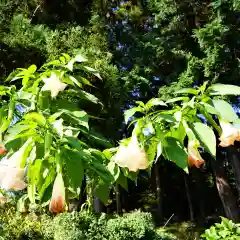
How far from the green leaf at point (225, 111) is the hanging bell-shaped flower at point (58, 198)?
234mm

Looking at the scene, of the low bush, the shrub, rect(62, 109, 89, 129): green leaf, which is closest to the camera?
rect(62, 109, 89, 129): green leaf

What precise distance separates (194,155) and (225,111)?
0.25 ft

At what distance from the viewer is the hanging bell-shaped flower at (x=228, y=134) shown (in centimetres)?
57

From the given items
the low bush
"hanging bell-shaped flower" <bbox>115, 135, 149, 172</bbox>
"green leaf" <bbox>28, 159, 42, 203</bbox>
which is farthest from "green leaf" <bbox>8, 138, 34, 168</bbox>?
the low bush

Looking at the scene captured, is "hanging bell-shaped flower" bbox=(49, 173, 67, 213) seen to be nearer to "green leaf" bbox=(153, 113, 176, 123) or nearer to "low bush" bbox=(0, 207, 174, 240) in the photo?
"green leaf" bbox=(153, 113, 176, 123)

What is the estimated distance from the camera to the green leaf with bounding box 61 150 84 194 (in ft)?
1.75

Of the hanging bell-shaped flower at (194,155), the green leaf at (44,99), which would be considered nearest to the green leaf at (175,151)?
the hanging bell-shaped flower at (194,155)

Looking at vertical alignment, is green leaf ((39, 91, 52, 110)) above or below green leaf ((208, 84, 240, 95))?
above

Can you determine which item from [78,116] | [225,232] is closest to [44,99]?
[78,116]

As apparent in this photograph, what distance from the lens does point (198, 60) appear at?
713cm

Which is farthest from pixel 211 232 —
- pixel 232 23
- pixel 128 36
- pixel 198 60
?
pixel 128 36

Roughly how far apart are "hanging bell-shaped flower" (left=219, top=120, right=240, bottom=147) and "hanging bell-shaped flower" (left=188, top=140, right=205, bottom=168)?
50mm

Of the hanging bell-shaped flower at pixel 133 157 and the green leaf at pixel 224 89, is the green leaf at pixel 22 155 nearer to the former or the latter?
the hanging bell-shaped flower at pixel 133 157

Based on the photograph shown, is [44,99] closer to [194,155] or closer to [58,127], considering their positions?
[58,127]
